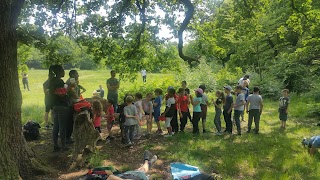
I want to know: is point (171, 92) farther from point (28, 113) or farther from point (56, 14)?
Answer: point (28, 113)

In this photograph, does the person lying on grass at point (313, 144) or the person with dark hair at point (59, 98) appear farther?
the person lying on grass at point (313, 144)

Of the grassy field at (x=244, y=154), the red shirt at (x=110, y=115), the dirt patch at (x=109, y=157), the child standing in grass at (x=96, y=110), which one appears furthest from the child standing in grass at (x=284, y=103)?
the child standing in grass at (x=96, y=110)

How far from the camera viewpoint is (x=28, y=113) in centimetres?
1323

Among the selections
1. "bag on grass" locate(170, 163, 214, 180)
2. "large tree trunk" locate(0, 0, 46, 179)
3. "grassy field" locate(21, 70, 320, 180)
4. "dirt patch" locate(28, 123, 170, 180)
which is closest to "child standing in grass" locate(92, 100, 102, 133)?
"dirt patch" locate(28, 123, 170, 180)

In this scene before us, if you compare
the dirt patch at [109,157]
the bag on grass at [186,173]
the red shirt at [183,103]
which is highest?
the red shirt at [183,103]

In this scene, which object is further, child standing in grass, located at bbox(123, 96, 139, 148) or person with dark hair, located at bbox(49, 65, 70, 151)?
child standing in grass, located at bbox(123, 96, 139, 148)

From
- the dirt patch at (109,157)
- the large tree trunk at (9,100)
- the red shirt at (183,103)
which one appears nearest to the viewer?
the large tree trunk at (9,100)

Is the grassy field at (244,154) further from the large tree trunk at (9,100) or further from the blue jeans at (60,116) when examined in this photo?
the large tree trunk at (9,100)

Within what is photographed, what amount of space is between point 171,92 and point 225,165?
9.95ft

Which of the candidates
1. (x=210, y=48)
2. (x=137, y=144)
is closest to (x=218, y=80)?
(x=210, y=48)

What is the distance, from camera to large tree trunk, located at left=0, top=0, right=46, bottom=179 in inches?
201

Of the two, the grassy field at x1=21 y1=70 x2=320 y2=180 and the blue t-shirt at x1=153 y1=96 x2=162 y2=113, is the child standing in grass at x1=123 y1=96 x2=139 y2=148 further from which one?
the blue t-shirt at x1=153 y1=96 x2=162 y2=113

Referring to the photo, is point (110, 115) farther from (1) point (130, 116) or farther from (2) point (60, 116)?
(2) point (60, 116)

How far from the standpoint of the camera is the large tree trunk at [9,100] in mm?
5098
